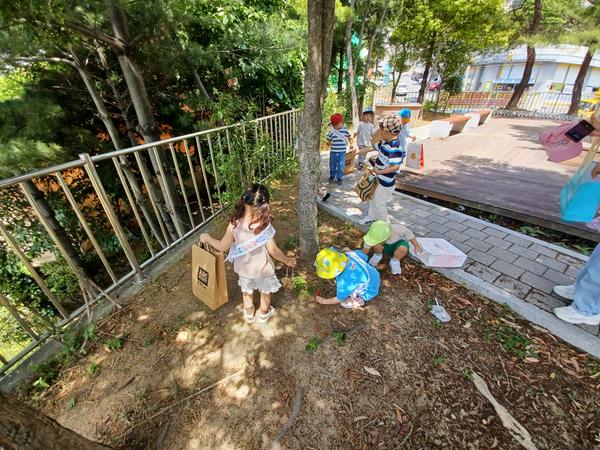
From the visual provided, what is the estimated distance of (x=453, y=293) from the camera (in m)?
2.84

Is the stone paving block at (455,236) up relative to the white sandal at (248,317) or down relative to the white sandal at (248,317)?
down

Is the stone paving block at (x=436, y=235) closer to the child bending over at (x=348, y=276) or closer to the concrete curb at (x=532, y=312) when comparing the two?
the concrete curb at (x=532, y=312)

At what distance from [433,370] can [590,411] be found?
1.04 meters

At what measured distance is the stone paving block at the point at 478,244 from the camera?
346 cm

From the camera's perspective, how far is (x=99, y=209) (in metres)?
4.83

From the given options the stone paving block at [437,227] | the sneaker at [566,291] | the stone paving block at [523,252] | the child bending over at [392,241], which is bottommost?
the stone paving block at [437,227]

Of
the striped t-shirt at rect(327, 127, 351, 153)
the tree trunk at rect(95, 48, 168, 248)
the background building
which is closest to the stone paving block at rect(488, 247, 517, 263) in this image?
the striped t-shirt at rect(327, 127, 351, 153)

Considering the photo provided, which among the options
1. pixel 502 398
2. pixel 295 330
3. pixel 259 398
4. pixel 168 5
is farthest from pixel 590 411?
pixel 168 5

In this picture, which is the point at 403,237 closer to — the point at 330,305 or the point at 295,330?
the point at 330,305

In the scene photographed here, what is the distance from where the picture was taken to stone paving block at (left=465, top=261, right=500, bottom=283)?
296cm

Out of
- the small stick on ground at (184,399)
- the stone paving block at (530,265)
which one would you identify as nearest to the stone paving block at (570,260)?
the stone paving block at (530,265)

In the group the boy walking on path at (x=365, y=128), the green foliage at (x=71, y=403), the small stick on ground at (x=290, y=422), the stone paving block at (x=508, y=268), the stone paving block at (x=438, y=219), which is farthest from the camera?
the boy walking on path at (x=365, y=128)

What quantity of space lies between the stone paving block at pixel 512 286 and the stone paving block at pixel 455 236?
30.6 inches

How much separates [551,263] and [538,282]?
1.64ft
